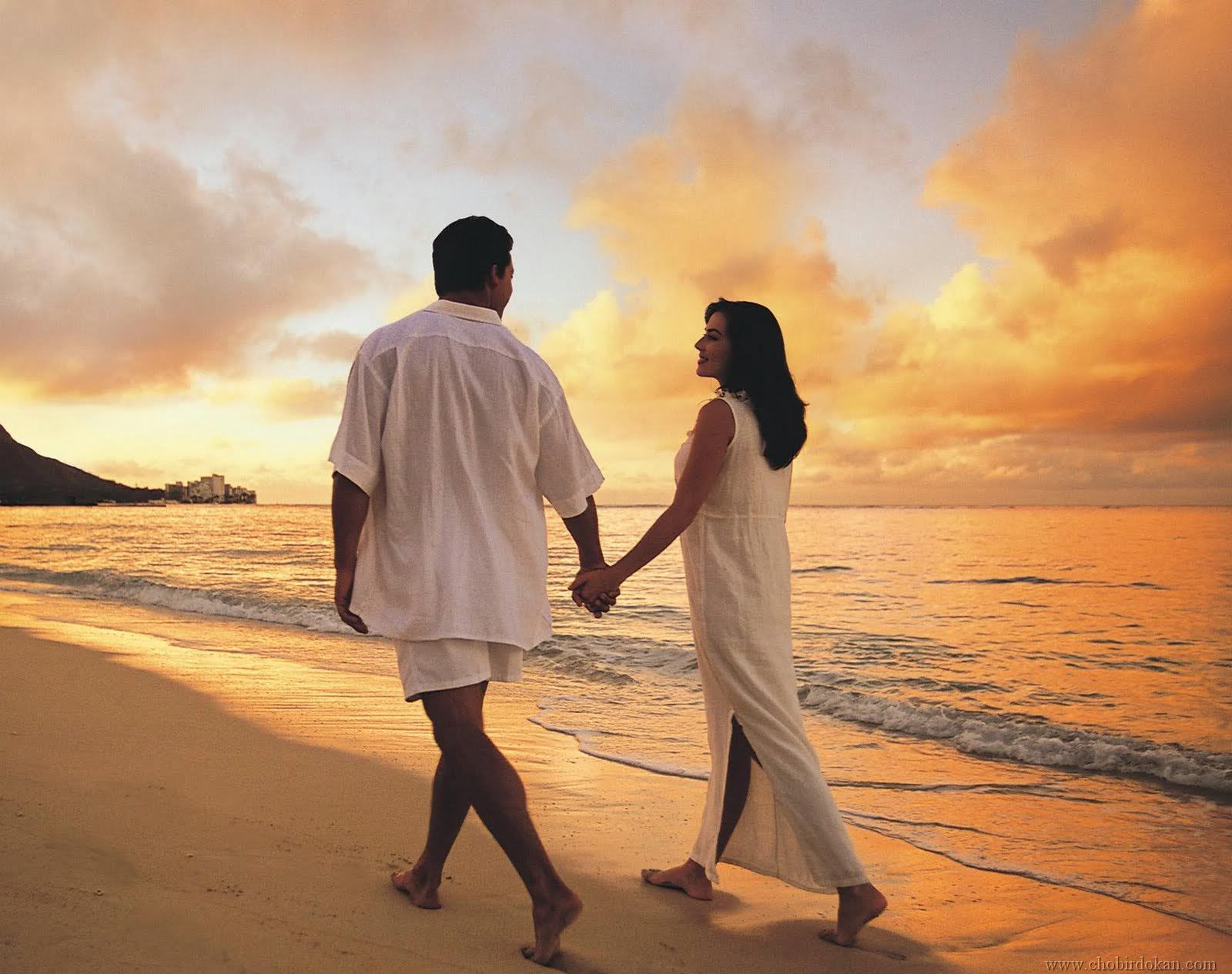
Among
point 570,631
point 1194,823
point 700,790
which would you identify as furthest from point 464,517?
point 570,631

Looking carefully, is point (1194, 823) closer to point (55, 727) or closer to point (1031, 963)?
point (1031, 963)

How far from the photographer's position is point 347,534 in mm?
2762

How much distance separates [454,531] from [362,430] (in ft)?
1.32

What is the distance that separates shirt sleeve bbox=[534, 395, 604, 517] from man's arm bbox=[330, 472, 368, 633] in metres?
0.55

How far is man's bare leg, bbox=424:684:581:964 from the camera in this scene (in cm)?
274

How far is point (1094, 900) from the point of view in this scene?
403 centimetres

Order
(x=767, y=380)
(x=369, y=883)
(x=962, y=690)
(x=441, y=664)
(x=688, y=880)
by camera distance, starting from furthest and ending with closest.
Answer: (x=962, y=690), (x=688, y=880), (x=369, y=883), (x=767, y=380), (x=441, y=664)

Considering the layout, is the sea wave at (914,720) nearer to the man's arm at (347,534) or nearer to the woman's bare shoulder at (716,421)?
the woman's bare shoulder at (716,421)

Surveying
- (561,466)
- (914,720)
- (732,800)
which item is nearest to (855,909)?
(732,800)

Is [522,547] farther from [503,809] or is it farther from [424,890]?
[424,890]

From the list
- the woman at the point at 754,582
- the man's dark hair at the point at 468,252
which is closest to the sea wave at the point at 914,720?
the woman at the point at 754,582

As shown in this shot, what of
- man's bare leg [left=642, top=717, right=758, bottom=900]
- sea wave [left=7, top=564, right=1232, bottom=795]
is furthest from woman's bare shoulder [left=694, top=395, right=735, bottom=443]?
sea wave [left=7, top=564, right=1232, bottom=795]

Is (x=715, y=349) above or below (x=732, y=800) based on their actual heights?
above

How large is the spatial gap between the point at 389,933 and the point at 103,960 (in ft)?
2.60
